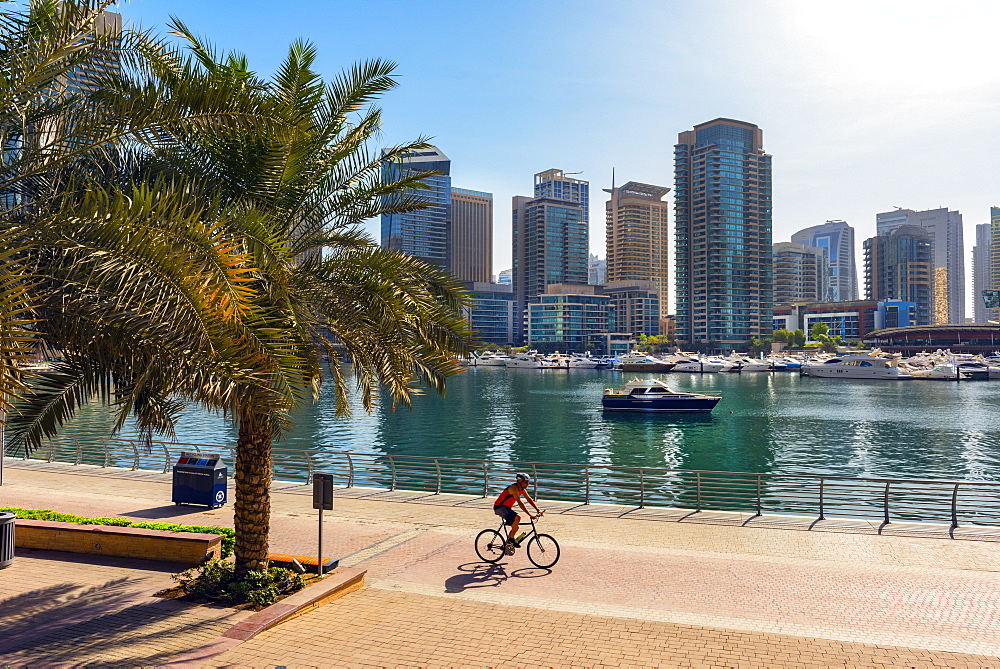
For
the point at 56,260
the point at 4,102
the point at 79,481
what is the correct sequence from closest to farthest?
the point at 4,102 < the point at 56,260 < the point at 79,481

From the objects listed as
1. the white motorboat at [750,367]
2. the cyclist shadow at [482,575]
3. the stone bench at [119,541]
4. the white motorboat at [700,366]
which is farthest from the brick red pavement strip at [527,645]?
the white motorboat at [750,367]

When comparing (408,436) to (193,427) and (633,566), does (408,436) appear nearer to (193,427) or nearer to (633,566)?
(193,427)

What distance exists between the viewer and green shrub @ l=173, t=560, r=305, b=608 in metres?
10.2

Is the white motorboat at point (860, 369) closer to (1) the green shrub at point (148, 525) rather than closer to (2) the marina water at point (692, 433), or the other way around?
(2) the marina water at point (692, 433)

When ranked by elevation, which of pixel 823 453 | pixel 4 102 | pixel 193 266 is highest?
pixel 4 102

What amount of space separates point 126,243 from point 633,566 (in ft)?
31.8

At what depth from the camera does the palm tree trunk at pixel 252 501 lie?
10516mm

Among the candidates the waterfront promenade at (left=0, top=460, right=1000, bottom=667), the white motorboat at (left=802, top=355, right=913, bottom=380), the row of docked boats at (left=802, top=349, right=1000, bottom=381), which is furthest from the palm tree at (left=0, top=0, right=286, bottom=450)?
the row of docked boats at (left=802, top=349, right=1000, bottom=381)

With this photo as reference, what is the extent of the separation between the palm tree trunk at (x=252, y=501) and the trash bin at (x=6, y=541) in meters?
4.24

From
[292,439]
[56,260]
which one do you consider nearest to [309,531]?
[56,260]

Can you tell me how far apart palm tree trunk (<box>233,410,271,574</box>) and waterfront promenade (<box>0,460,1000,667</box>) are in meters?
0.99

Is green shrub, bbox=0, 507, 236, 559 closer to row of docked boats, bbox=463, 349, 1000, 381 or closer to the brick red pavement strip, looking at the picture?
the brick red pavement strip

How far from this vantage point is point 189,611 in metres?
9.91

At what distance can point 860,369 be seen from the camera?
398ft
